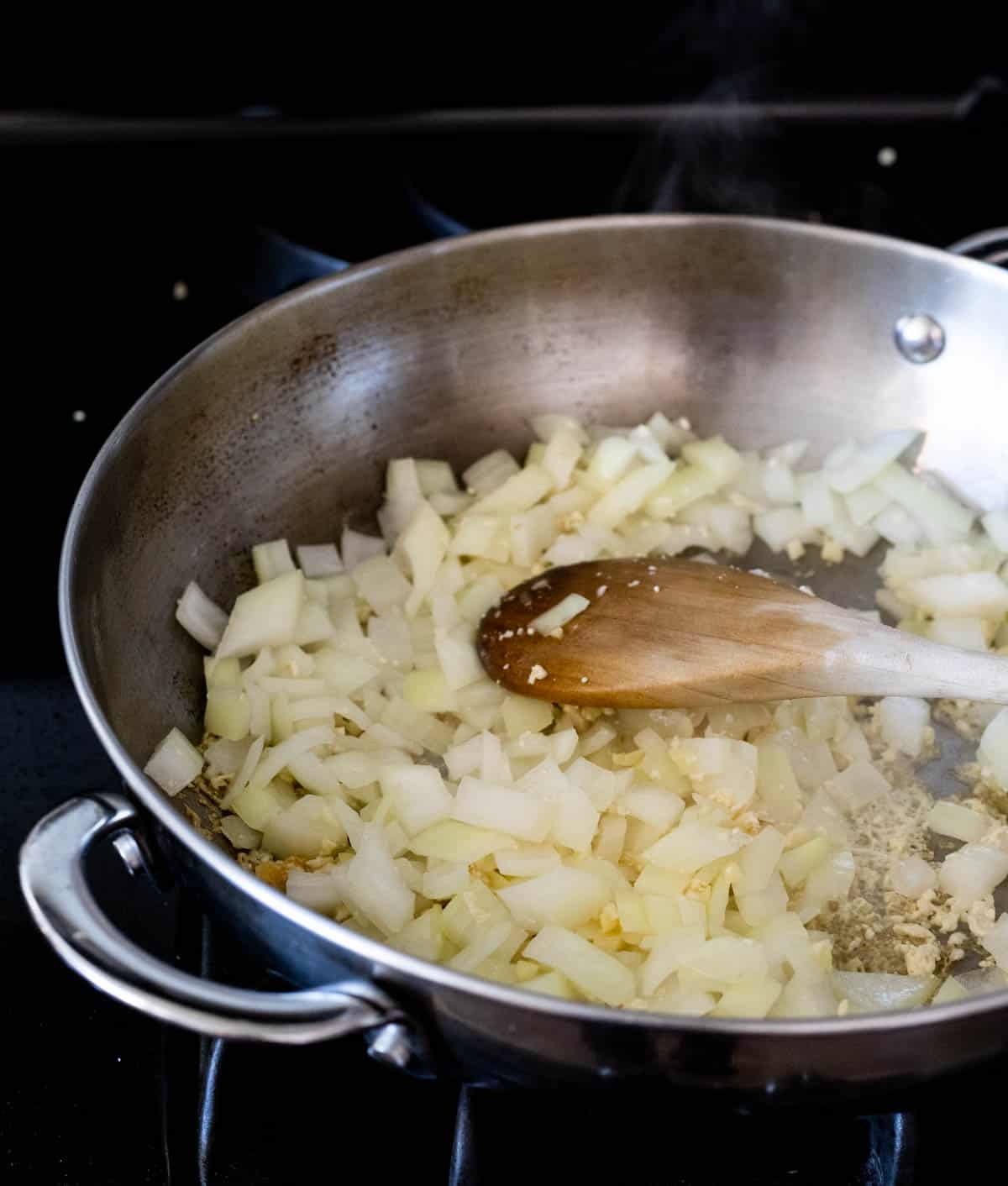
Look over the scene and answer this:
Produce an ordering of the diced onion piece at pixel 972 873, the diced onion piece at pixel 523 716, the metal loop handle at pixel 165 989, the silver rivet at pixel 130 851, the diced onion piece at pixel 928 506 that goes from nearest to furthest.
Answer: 1. the metal loop handle at pixel 165 989
2. the silver rivet at pixel 130 851
3. the diced onion piece at pixel 972 873
4. the diced onion piece at pixel 523 716
5. the diced onion piece at pixel 928 506

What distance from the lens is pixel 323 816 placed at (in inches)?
45.9

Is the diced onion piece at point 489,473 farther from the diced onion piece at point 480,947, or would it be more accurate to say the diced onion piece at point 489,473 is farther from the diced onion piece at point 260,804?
the diced onion piece at point 480,947

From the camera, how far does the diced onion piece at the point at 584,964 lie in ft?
3.28

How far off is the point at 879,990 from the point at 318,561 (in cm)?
74

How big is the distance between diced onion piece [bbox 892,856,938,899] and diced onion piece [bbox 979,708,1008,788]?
0.15 m

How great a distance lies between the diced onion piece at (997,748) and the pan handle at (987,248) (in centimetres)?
57

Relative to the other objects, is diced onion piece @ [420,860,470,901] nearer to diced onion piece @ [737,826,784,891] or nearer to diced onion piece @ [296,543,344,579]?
diced onion piece @ [737,826,784,891]

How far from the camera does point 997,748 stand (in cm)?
127

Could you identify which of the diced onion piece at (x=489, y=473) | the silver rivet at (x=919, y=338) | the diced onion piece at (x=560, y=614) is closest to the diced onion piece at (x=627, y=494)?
the diced onion piece at (x=489, y=473)

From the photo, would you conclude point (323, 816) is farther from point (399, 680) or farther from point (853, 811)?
point (853, 811)

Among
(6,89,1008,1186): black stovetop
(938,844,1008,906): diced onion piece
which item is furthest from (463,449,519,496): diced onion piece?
(938,844,1008,906): diced onion piece

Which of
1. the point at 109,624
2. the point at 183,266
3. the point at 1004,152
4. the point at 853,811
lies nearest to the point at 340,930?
the point at 109,624

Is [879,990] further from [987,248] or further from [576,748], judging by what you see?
[987,248]

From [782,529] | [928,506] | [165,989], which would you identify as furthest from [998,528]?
[165,989]
